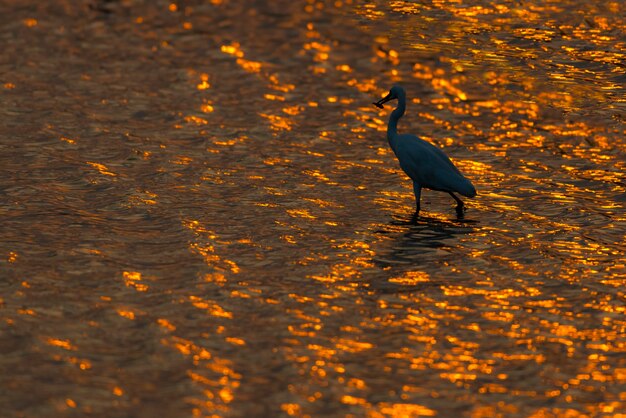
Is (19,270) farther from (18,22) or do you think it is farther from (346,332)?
(18,22)

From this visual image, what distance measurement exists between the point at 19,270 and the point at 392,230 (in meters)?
4.34

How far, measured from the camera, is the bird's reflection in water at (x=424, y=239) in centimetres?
1418

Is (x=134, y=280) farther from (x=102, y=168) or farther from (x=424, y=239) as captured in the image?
(x=102, y=168)

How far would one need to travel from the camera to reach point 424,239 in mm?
14922

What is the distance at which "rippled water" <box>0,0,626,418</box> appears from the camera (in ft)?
35.6

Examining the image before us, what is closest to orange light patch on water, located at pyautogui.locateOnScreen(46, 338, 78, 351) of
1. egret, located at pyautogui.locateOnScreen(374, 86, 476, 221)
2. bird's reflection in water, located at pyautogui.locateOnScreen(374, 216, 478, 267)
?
bird's reflection in water, located at pyautogui.locateOnScreen(374, 216, 478, 267)

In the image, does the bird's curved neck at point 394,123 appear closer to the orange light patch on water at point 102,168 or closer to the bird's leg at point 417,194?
the bird's leg at point 417,194

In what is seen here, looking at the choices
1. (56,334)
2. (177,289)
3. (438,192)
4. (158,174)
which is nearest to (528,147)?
(438,192)

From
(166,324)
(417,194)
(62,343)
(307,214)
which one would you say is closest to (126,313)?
(166,324)

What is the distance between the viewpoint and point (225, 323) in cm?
1204

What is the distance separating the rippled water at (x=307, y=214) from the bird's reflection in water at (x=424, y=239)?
49 millimetres

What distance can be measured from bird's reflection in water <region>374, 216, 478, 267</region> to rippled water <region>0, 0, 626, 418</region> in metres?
0.05

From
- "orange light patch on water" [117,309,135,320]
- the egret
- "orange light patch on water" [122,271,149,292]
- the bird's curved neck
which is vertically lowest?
"orange light patch on water" [122,271,149,292]

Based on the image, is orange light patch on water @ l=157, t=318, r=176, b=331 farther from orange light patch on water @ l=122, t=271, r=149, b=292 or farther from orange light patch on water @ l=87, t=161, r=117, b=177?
orange light patch on water @ l=87, t=161, r=117, b=177
